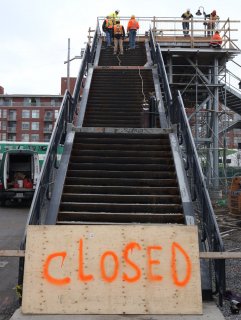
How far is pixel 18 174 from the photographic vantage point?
1738cm

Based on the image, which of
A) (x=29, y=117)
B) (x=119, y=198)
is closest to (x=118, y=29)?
(x=119, y=198)

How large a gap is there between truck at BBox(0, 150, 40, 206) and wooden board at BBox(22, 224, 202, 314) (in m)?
11.9

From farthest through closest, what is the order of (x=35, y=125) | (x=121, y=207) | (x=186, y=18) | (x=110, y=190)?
(x=35, y=125) < (x=186, y=18) < (x=110, y=190) < (x=121, y=207)

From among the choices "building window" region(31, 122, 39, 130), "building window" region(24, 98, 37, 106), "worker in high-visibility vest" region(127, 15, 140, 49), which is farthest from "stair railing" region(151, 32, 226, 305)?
"building window" region(24, 98, 37, 106)

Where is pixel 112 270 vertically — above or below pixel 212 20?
below

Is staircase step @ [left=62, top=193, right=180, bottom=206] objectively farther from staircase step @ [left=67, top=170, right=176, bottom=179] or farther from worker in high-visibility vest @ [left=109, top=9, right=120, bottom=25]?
worker in high-visibility vest @ [left=109, top=9, right=120, bottom=25]

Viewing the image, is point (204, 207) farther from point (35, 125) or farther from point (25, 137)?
point (25, 137)

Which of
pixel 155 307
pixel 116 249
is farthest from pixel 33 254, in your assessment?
pixel 155 307

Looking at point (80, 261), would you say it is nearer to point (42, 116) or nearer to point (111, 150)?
point (111, 150)

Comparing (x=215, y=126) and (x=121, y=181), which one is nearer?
(x=121, y=181)

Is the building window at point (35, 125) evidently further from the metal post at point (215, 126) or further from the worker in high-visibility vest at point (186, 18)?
the metal post at point (215, 126)

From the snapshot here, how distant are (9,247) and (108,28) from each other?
1245cm

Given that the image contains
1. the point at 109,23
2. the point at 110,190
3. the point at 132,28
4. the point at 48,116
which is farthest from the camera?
the point at 48,116

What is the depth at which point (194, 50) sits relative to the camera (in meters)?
18.0
